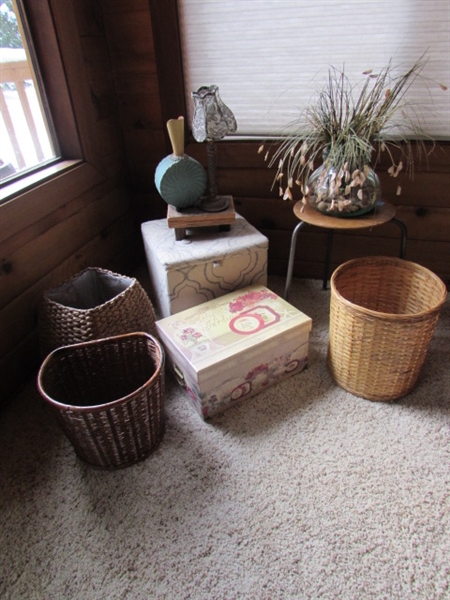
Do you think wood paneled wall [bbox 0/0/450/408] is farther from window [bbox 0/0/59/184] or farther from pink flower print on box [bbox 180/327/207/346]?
pink flower print on box [bbox 180/327/207/346]

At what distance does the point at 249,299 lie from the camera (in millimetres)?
1423

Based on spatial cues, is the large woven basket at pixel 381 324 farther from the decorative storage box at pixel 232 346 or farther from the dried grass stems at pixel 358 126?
the dried grass stems at pixel 358 126

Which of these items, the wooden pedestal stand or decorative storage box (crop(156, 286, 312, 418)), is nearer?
decorative storage box (crop(156, 286, 312, 418))

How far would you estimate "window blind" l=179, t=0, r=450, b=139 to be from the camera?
1.35 m

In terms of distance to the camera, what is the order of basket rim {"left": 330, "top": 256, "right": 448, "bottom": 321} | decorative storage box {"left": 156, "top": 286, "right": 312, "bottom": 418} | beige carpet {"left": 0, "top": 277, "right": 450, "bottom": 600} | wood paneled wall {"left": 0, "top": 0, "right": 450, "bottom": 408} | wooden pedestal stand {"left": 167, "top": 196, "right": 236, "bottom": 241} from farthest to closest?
wooden pedestal stand {"left": 167, "top": 196, "right": 236, "bottom": 241}
wood paneled wall {"left": 0, "top": 0, "right": 450, "bottom": 408}
decorative storage box {"left": 156, "top": 286, "right": 312, "bottom": 418}
basket rim {"left": 330, "top": 256, "right": 448, "bottom": 321}
beige carpet {"left": 0, "top": 277, "right": 450, "bottom": 600}

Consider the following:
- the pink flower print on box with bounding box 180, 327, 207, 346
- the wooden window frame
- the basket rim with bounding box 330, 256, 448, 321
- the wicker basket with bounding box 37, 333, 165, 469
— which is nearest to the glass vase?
the basket rim with bounding box 330, 256, 448, 321

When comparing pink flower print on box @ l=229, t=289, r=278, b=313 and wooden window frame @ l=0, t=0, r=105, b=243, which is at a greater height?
wooden window frame @ l=0, t=0, r=105, b=243

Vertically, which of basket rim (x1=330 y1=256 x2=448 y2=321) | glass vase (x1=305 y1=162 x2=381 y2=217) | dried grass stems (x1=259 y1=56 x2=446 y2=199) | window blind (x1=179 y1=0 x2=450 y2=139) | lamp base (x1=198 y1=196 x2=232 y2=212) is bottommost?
basket rim (x1=330 y1=256 x2=448 y2=321)

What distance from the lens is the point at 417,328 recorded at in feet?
3.68

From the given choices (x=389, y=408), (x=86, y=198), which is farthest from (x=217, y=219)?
(x=389, y=408)

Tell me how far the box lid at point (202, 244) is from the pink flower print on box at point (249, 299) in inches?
6.0

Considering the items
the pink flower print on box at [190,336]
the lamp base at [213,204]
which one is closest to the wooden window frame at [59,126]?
the lamp base at [213,204]

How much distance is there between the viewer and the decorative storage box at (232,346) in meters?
1.20

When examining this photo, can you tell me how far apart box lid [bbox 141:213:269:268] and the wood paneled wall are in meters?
0.26
